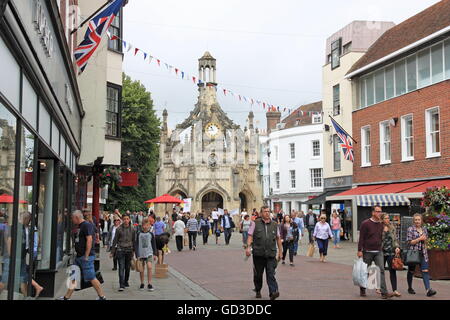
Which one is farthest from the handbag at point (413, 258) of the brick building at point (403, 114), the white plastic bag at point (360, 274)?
the brick building at point (403, 114)

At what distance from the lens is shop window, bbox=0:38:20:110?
6.00 m

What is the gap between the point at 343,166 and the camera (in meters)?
34.4

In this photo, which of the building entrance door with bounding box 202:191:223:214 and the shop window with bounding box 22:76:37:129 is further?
the building entrance door with bounding box 202:191:223:214

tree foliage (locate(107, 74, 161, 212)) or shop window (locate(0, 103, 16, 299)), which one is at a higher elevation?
tree foliage (locate(107, 74, 161, 212))

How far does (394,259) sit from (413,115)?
15.6m

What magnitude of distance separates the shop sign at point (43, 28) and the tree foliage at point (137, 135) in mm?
34494

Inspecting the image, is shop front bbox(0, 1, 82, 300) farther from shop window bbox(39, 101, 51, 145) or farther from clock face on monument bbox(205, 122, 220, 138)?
clock face on monument bbox(205, 122, 220, 138)

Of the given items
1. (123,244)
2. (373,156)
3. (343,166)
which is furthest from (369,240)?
(343,166)

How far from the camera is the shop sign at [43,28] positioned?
26.1 ft

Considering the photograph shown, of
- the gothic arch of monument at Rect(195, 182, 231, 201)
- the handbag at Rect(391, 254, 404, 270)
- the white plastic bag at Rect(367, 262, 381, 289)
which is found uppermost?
the gothic arch of monument at Rect(195, 182, 231, 201)

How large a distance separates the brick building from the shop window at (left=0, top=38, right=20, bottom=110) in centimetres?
1810

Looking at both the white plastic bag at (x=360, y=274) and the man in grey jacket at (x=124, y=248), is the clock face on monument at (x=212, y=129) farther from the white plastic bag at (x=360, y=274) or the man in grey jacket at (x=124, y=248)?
the white plastic bag at (x=360, y=274)

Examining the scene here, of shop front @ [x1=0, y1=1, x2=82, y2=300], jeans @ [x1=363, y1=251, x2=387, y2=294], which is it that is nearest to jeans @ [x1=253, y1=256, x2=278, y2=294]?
jeans @ [x1=363, y1=251, x2=387, y2=294]

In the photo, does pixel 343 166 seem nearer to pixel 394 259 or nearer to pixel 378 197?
pixel 378 197
